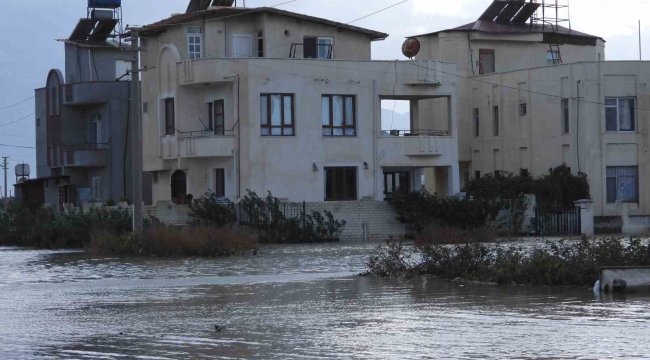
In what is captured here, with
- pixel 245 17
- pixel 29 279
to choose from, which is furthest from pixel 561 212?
pixel 29 279

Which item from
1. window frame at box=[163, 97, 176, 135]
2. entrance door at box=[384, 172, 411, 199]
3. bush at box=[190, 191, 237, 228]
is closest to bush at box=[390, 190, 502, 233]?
bush at box=[190, 191, 237, 228]

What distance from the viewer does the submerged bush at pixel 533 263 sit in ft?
72.8

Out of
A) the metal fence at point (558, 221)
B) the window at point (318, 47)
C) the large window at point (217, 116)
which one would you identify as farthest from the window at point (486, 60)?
the large window at point (217, 116)

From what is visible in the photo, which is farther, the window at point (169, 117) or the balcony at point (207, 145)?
the window at point (169, 117)

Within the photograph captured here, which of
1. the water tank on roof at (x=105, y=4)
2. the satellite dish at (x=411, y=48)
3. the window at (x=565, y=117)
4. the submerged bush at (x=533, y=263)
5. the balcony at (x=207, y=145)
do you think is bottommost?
the submerged bush at (x=533, y=263)

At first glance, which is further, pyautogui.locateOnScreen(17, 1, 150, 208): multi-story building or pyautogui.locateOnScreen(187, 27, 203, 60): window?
pyautogui.locateOnScreen(17, 1, 150, 208): multi-story building

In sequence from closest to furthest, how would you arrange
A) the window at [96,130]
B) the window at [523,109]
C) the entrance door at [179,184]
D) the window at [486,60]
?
1. the entrance door at [179,184]
2. the window at [523,109]
3. the window at [486,60]
4. the window at [96,130]

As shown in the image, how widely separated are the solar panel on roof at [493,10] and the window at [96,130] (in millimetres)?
21688

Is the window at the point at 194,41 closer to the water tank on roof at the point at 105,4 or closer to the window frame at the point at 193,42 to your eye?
the window frame at the point at 193,42

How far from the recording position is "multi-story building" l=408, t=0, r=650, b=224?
53938mm

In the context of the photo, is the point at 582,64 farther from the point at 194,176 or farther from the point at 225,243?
the point at 225,243

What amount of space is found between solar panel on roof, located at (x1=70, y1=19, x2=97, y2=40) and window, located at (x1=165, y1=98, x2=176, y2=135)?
16423mm

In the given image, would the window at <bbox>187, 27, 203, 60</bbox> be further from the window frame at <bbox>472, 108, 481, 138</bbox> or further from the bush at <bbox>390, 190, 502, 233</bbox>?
the window frame at <bbox>472, 108, 481, 138</bbox>

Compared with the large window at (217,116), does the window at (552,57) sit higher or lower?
higher
